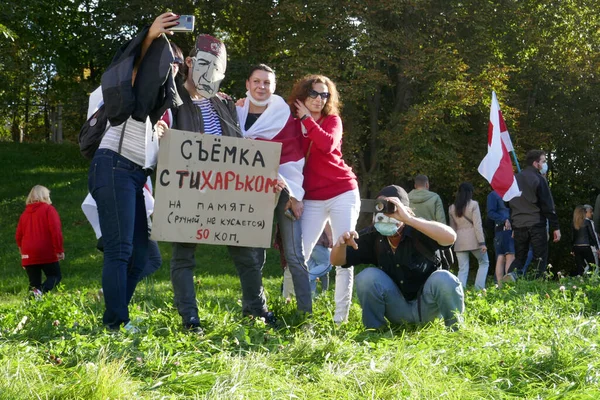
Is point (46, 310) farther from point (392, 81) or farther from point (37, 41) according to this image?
point (37, 41)

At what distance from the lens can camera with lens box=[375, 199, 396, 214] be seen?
227 inches

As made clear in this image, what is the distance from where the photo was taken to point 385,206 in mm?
5789

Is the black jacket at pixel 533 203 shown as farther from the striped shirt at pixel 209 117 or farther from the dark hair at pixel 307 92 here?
the striped shirt at pixel 209 117

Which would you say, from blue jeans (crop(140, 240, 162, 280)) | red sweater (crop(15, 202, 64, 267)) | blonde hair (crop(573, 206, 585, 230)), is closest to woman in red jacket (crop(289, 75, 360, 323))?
blue jeans (crop(140, 240, 162, 280))

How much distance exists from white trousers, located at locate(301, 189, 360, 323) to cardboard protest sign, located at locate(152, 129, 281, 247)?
1.78 feet

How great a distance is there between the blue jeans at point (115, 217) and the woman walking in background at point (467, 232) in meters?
8.60

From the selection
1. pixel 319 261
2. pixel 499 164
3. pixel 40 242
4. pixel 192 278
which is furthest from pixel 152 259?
pixel 499 164

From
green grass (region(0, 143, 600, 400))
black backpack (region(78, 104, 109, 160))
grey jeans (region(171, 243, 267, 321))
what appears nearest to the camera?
green grass (region(0, 143, 600, 400))

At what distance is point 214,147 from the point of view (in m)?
5.96

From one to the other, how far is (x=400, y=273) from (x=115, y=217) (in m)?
2.11

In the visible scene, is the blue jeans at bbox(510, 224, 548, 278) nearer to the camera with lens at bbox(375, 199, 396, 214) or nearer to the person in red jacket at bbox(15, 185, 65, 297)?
the person in red jacket at bbox(15, 185, 65, 297)

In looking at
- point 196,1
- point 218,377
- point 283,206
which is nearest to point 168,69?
point 283,206

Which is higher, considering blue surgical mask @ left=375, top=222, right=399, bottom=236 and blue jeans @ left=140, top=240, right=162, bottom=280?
blue surgical mask @ left=375, top=222, right=399, bottom=236

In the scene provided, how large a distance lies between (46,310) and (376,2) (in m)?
16.4
